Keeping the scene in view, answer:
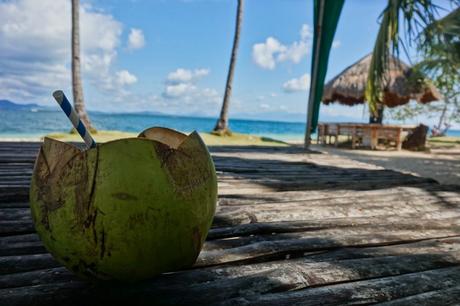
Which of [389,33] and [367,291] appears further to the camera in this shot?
[389,33]

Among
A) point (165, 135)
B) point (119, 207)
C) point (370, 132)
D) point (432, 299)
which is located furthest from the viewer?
point (370, 132)

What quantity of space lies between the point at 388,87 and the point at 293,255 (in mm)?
13899

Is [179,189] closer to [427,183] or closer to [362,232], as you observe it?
[362,232]

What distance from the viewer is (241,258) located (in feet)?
3.66

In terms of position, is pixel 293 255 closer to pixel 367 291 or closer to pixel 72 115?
pixel 367 291

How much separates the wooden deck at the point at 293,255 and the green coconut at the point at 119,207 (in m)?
0.11

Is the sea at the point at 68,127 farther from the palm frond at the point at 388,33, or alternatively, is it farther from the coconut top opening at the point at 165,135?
the coconut top opening at the point at 165,135

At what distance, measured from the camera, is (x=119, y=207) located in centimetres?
75

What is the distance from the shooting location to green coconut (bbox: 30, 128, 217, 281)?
0.75m

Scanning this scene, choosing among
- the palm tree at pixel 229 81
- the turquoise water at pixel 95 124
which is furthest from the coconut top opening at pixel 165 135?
the turquoise water at pixel 95 124

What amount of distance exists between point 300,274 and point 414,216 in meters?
1.02

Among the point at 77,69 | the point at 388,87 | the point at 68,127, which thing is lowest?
the point at 68,127

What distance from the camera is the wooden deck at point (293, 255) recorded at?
87 cm

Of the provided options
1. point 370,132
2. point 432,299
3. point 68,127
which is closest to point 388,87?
point 370,132
